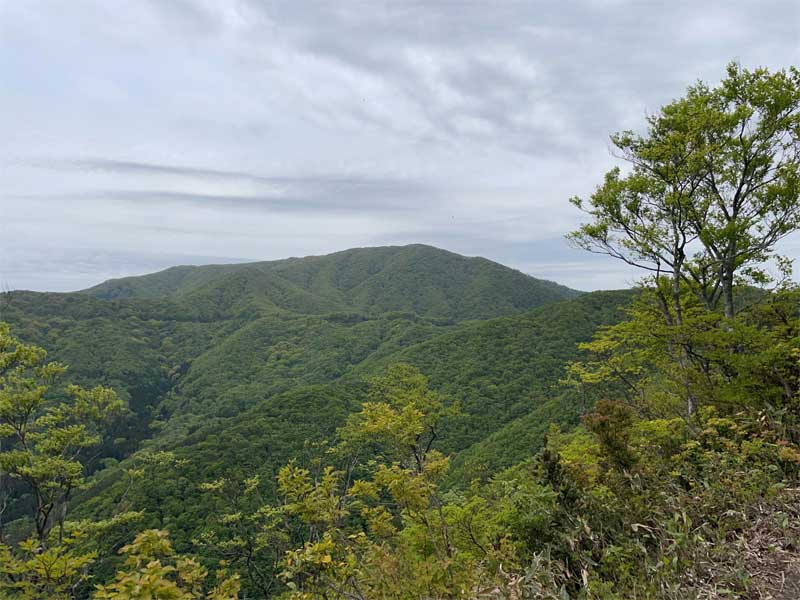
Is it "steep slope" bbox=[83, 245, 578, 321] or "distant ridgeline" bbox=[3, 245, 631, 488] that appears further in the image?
"steep slope" bbox=[83, 245, 578, 321]

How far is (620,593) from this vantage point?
12.6 feet

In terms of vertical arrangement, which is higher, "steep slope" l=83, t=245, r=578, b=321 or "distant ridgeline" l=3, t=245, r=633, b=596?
"steep slope" l=83, t=245, r=578, b=321

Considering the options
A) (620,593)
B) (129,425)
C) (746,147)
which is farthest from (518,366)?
(129,425)

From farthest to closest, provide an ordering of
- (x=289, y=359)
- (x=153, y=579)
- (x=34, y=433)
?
(x=289, y=359) → (x=34, y=433) → (x=153, y=579)

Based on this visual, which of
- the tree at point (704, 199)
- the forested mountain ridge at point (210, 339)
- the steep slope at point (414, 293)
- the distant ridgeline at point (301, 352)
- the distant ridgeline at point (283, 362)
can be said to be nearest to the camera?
the tree at point (704, 199)

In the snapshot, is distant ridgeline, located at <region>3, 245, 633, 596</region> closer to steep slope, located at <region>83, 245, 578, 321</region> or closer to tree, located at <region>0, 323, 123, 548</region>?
steep slope, located at <region>83, 245, 578, 321</region>

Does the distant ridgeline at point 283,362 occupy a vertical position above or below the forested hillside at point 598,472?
below

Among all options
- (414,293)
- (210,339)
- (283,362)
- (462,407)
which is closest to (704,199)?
(462,407)

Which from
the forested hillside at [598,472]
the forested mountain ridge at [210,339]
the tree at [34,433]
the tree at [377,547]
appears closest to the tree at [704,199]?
the forested hillside at [598,472]

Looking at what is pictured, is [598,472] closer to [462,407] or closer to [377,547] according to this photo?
[377,547]

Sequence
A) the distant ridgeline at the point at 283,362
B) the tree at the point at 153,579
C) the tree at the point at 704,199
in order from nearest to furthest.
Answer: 1. the tree at the point at 153,579
2. the tree at the point at 704,199
3. the distant ridgeline at the point at 283,362

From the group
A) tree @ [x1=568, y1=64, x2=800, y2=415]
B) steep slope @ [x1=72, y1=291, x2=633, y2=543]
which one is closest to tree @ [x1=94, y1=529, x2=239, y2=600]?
tree @ [x1=568, y1=64, x2=800, y2=415]

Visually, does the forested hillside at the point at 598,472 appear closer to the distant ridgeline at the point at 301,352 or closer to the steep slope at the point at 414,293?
the distant ridgeline at the point at 301,352

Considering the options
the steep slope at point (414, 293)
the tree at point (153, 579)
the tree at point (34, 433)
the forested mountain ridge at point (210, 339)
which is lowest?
the forested mountain ridge at point (210, 339)
